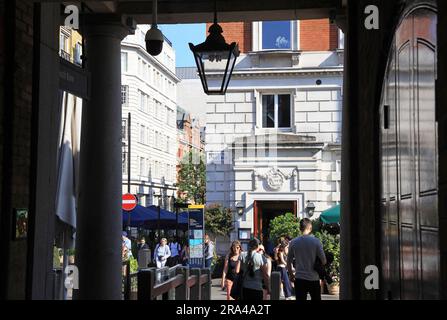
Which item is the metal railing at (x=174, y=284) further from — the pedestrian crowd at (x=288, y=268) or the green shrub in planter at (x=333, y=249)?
the green shrub in planter at (x=333, y=249)

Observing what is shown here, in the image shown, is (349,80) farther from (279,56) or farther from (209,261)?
(279,56)

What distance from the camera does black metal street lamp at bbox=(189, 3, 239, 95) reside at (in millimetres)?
7422

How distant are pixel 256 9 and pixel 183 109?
90.8m

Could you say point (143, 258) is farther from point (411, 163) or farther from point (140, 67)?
point (140, 67)

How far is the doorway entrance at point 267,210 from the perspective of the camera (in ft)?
83.7

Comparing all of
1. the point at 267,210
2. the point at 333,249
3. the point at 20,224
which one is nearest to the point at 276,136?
the point at 267,210

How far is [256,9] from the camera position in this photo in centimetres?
829

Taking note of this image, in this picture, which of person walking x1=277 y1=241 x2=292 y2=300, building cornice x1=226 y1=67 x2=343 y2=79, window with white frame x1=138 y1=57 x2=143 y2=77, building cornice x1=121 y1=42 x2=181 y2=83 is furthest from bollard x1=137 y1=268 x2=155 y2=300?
window with white frame x1=138 y1=57 x2=143 y2=77

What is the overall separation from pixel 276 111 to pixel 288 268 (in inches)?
612

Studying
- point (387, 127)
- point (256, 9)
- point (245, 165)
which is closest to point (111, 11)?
point (256, 9)

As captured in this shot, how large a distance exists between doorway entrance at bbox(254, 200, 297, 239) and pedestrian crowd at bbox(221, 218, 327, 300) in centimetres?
1284

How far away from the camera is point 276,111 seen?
84.6ft

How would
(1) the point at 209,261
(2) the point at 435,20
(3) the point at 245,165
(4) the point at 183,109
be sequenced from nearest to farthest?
1. (2) the point at 435,20
2. (1) the point at 209,261
3. (3) the point at 245,165
4. (4) the point at 183,109
